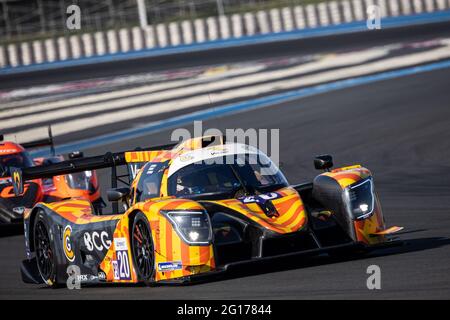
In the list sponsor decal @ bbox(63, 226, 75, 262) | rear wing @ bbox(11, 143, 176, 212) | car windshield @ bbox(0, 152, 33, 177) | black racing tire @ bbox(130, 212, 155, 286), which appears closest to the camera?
black racing tire @ bbox(130, 212, 155, 286)

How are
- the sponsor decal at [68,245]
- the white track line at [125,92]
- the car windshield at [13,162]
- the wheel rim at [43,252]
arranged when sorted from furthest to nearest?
the white track line at [125,92] < the car windshield at [13,162] < the wheel rim at [43,252] < the sponsor decal at [68,245]

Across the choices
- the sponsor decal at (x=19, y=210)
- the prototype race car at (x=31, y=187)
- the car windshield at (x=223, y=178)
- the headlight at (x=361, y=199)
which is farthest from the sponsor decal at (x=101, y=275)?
the sponsor decal at (x=19, y=210)

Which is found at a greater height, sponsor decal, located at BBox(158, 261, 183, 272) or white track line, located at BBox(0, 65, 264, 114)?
white track line, located at BBox(0, 65, 264, 114)

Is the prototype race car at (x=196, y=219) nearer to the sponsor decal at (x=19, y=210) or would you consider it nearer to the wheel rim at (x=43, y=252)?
the wheel rim at (x=43, y=252)

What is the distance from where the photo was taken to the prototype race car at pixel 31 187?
50.1 ft

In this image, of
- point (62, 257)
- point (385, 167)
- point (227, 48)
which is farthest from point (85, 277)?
point (227, 48)

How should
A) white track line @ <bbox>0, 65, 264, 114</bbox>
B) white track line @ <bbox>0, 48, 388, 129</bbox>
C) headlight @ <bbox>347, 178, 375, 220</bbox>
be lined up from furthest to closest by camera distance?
white track line @ <bbox>0, 65, 264, 114</bbox> → white track line @ <bbox>0, 48, 388, 129</bbox> → headlight @ <bbox>347, 178, 375, 220</bbox>

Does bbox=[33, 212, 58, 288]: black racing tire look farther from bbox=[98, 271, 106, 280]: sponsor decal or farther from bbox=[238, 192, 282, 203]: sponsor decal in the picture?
bbox=[238, 192, 282, 203]: sponsor decal

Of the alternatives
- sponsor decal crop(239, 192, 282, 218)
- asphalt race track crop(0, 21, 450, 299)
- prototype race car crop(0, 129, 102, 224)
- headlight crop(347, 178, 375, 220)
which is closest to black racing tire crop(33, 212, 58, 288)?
asphalt race track crop(0, 21, 450, 299)

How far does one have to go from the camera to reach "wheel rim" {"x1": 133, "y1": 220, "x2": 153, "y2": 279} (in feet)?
29.3

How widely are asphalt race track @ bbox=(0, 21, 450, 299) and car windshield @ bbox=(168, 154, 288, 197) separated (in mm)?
804

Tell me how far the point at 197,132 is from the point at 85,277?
35.9 feet

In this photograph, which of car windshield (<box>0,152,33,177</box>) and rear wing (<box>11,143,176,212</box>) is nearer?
rear wing (<box>11,143,176,212</box>)

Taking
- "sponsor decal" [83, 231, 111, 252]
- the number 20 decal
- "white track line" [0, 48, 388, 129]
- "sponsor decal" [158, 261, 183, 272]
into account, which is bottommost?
the number 20 decal
